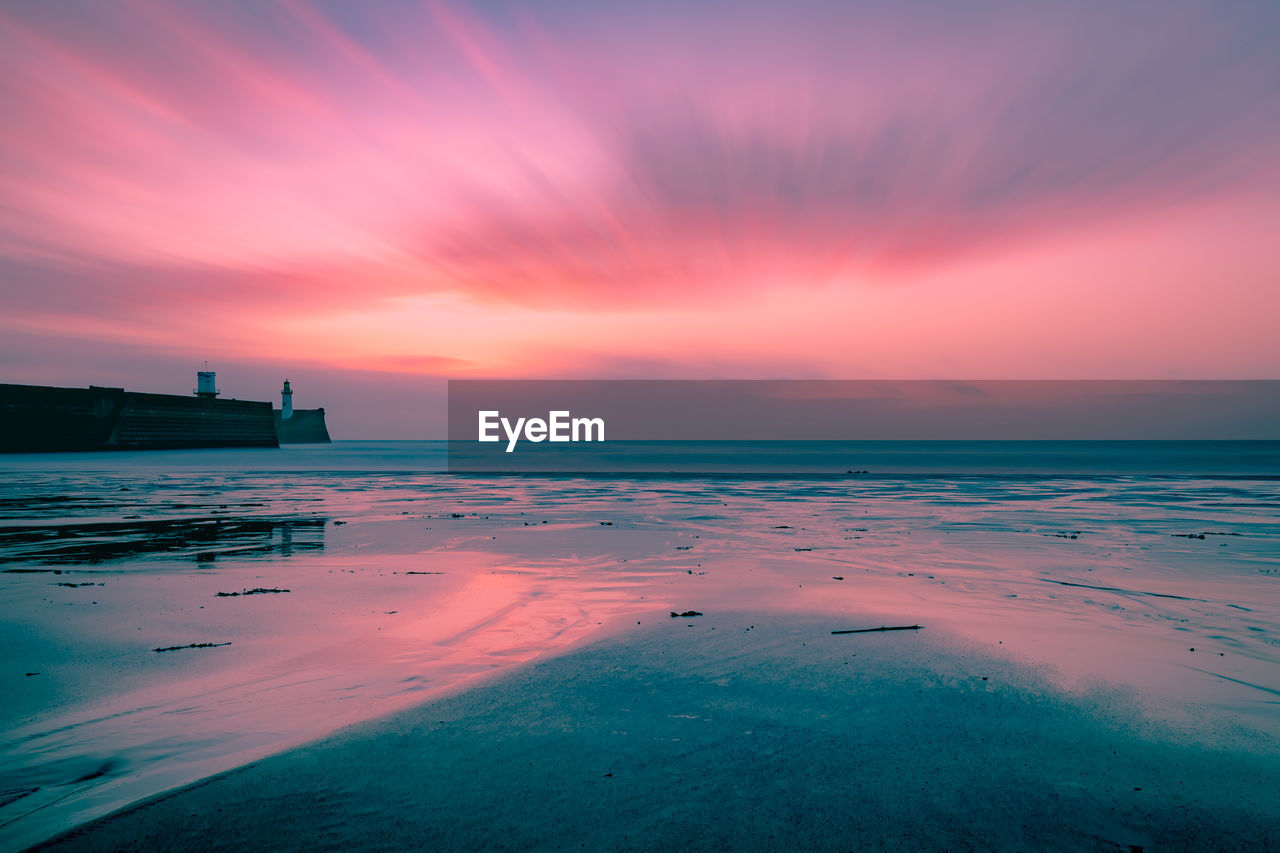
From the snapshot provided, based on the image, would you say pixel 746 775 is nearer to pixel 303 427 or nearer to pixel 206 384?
pixel 206 384

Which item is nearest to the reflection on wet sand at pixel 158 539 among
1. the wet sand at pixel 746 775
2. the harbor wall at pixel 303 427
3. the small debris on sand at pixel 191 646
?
the small debris on sand at pixel 191 646

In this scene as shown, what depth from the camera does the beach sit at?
3236 millimetres

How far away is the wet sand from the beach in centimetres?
2

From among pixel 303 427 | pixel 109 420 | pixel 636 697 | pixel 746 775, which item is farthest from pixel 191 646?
pixel 303 427

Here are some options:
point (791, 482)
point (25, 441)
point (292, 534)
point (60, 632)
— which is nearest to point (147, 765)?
point (60, 632)

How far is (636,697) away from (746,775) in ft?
4.31

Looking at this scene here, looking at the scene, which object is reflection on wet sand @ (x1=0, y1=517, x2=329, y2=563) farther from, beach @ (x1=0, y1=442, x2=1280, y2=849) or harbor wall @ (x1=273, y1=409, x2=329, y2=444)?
harbor wall @ (x1=273, y1=409, x2=329, y2=444)

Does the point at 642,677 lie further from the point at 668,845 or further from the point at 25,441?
the point at 25,441

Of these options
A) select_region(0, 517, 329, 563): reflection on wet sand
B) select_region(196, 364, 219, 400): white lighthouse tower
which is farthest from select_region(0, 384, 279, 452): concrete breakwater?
select_region(0, 517, 329, 563): reflection on wet sand

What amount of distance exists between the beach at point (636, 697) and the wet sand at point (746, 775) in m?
0.02

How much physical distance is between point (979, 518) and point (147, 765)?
56.1 ft

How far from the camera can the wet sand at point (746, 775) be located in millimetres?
3102

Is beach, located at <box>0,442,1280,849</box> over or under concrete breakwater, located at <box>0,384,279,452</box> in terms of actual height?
under

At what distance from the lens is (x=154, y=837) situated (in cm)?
303
